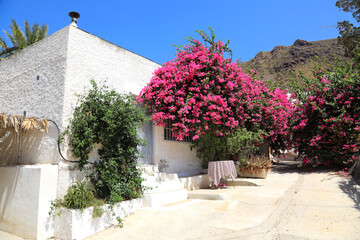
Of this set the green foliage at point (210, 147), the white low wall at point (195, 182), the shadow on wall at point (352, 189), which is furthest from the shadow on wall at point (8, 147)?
the shadow on wall at point (352, 189)

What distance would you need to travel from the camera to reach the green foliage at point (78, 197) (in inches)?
201

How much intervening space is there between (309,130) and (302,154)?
103cm

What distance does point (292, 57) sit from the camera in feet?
135

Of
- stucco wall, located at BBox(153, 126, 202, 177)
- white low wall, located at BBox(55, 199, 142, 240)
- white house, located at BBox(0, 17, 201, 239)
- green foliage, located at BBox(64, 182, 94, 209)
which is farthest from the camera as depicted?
stucco wall, located at BBox(153, 126, 202, 177)

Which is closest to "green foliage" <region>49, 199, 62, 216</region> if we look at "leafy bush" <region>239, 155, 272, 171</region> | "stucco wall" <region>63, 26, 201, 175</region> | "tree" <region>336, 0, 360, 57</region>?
"stucco wall" <region>63, 26, 201, 175</region>

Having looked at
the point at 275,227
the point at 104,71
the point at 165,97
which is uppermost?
the point at 104,71

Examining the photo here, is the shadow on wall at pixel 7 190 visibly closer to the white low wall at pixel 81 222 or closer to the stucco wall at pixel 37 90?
the stucco wall at pixel 37 90

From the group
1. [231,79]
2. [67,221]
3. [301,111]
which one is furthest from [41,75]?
[301,111]

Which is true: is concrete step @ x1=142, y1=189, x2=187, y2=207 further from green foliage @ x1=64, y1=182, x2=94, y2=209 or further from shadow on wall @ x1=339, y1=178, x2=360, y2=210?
shadow on wall @ x1=339, y1=178, x2=360, y2=210

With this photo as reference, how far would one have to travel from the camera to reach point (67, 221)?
4992 mm

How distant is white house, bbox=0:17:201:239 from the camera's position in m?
5.39

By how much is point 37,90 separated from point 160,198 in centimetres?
420

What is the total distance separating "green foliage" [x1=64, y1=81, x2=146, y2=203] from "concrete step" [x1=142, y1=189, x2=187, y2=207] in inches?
10.7

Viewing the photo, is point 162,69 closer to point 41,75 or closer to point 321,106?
point 41,75
